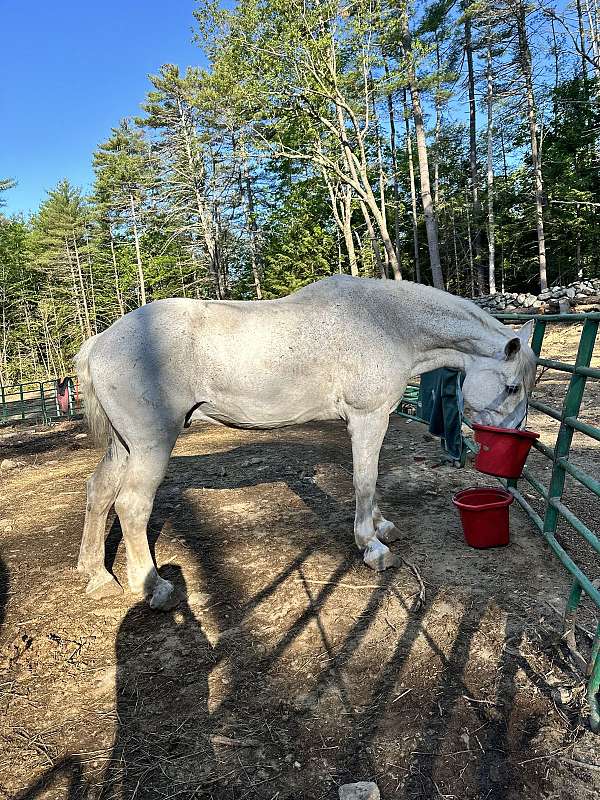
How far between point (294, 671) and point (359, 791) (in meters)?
0.79

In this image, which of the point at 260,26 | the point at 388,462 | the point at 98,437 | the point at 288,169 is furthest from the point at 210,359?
the point at 288,169

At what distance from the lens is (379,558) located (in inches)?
139

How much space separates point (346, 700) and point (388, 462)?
3.94 meters

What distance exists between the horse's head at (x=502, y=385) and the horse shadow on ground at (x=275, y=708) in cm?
142

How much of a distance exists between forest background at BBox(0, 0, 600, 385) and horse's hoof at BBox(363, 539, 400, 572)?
12973 mm

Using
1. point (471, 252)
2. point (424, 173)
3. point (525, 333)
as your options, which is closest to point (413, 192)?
point (471, 252)

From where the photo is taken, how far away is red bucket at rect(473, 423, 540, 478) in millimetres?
3541

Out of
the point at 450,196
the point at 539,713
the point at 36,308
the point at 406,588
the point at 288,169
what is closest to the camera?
the point at 539,713

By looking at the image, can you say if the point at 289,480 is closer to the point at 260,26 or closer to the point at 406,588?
the point at 406,588

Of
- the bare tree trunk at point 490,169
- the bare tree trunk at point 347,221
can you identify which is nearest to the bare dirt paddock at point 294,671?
the bare tree trunk at point 347,221

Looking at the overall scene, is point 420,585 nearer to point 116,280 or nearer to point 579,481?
point 579,481

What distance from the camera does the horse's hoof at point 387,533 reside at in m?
3.93

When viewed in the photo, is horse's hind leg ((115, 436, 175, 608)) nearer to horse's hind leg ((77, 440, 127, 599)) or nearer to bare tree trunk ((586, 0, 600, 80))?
horse's hind leg ((77, 440, 127, 599))

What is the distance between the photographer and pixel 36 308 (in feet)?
156
